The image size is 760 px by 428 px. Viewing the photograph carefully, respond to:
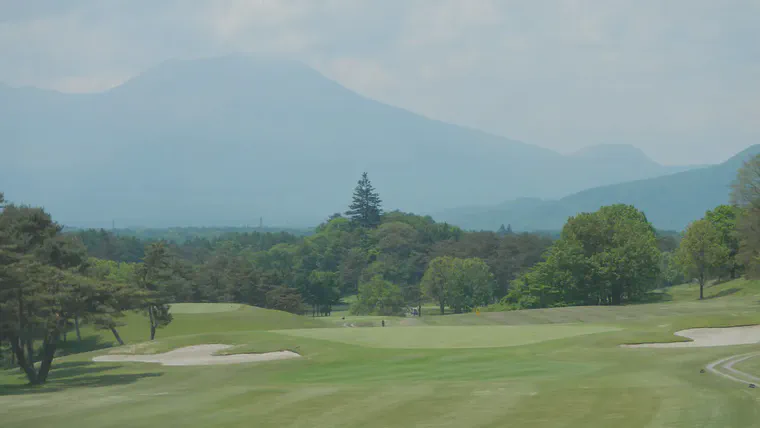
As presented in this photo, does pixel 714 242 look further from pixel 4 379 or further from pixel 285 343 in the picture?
pixel 4 379

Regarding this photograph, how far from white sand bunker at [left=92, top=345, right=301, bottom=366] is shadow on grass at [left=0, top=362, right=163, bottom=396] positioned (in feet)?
→ 7.52

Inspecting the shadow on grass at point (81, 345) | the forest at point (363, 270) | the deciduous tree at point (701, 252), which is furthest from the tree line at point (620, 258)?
the shadow on grass at point (81, 345)

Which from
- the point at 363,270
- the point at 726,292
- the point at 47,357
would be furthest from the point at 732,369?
the point at 363,270

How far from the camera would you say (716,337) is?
125 feet

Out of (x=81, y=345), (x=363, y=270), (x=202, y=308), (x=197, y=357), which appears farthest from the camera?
(x=363, y=270)

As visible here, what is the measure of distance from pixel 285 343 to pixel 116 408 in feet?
61.0

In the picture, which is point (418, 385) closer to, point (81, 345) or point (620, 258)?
point (81, 345)

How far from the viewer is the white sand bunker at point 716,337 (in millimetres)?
35156

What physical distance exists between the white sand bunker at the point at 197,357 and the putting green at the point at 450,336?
5.19 metres

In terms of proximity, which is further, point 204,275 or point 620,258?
point 204,275

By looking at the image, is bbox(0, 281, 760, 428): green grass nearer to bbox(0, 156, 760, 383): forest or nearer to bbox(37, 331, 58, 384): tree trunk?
bbox(37, 331, 58, 384): tree trunk

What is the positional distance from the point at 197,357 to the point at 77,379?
7017 mm

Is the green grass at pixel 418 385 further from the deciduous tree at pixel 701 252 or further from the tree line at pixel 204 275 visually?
the deciduous tree at pixel 701 252

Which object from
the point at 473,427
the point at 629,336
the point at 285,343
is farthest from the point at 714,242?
the point at 473,427
